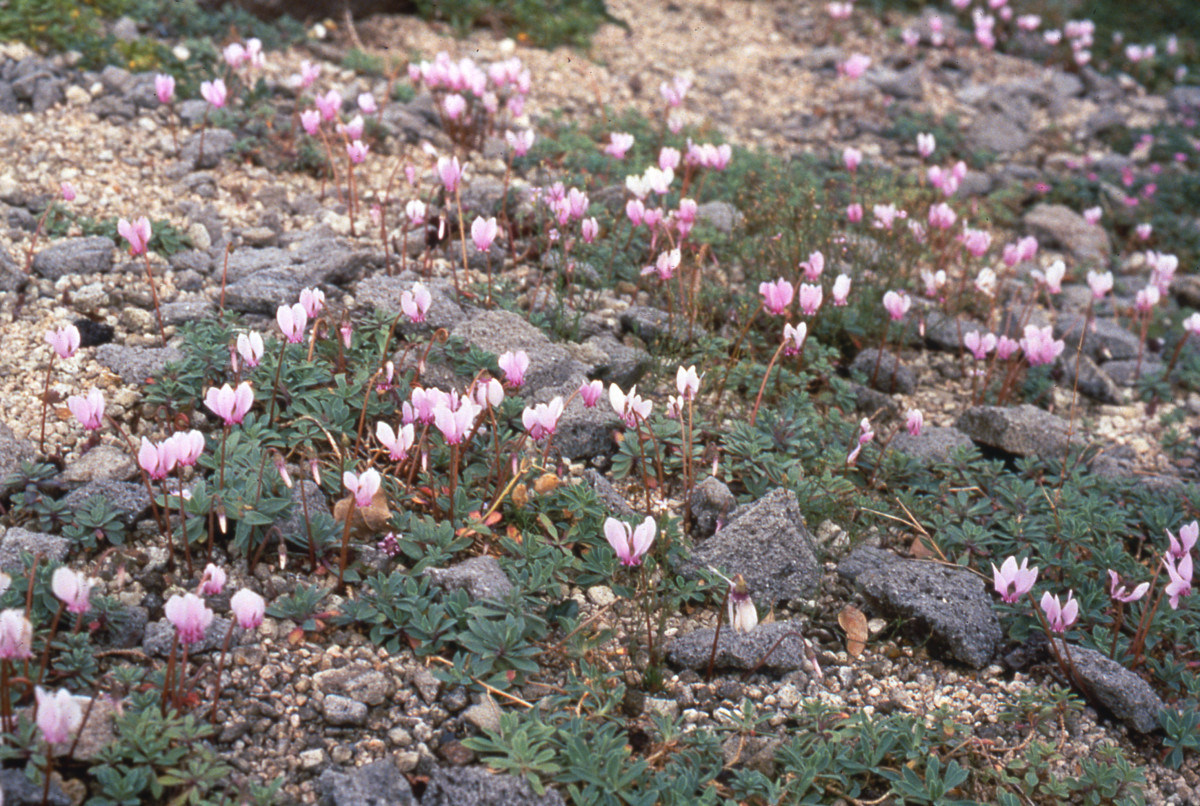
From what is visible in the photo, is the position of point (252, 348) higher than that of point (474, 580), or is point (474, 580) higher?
point (252, 348)

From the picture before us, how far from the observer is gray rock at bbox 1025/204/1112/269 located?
22.7 ft

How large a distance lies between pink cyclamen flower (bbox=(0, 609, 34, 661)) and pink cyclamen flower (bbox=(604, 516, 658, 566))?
1.43m

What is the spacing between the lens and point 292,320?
10.6 feet

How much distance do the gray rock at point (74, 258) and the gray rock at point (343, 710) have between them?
2601 millimetres

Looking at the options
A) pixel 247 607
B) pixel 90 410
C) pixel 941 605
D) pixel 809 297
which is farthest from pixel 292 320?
pixel 941 605

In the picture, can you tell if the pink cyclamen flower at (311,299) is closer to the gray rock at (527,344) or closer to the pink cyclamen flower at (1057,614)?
the gray rock at (527,344)

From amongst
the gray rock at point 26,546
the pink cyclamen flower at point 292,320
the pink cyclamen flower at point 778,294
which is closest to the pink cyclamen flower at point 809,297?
the pink cyclamen flower at point 778,294

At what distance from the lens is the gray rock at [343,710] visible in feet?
8.36

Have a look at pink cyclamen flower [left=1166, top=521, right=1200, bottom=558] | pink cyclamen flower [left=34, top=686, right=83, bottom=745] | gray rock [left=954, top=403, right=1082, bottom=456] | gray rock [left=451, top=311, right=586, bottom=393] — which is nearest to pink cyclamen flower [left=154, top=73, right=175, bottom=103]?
gray rock [left=451, top=311, right=586, bottom=393]

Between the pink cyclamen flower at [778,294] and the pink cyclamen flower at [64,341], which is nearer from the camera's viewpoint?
the pink cyclamen flower at [64,341]

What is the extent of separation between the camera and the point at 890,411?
4.64 m

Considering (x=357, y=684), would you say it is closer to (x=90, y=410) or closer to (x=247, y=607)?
(x=247, y=607)

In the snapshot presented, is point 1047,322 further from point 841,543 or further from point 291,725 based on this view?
point 291,725

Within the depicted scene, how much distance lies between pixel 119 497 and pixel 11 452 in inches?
15.9
